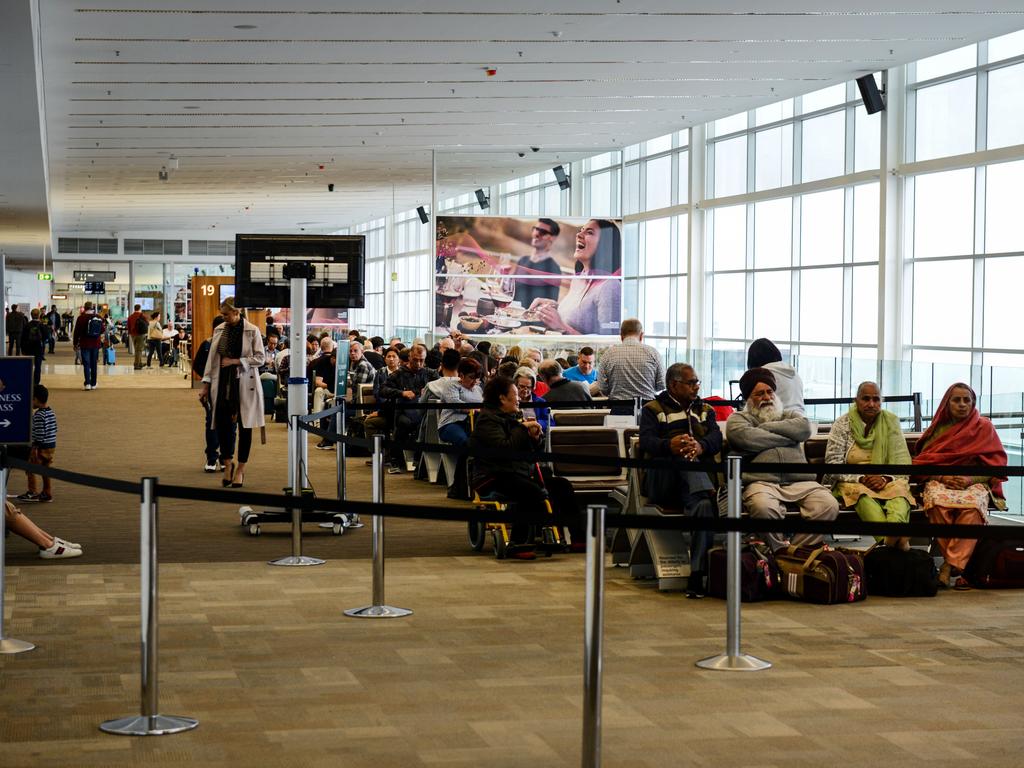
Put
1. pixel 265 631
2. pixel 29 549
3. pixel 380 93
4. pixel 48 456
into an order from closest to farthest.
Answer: pixel 265 631 → pixel 29 549 → pixel 48 456 → pixel 380 93

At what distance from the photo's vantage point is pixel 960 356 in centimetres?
1755

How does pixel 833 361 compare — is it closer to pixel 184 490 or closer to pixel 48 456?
pixel 48 456

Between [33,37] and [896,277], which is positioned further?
[896,277]

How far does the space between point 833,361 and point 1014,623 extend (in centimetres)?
919

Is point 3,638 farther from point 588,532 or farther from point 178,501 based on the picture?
point 178,501

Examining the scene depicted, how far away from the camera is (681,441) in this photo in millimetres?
7934

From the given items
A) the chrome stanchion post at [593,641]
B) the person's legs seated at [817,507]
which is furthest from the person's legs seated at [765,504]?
the chrome stanchion post at [593,641]

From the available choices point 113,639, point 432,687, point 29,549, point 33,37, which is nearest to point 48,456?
point 29,549

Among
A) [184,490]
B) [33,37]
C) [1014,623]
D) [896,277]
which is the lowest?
[1014,623]

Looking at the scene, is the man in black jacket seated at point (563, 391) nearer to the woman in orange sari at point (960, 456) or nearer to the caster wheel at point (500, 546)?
the caster wheel at point (500, 546)

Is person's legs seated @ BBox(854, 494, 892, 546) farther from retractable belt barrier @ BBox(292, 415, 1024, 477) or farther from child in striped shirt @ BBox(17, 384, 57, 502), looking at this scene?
child in striped shirt @ BBox(17, 384, 57, 502)

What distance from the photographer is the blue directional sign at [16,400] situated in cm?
913

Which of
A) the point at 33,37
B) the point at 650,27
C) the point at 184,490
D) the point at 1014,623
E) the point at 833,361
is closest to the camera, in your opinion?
the point at 184,490

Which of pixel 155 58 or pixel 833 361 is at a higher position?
pixel 155 58
